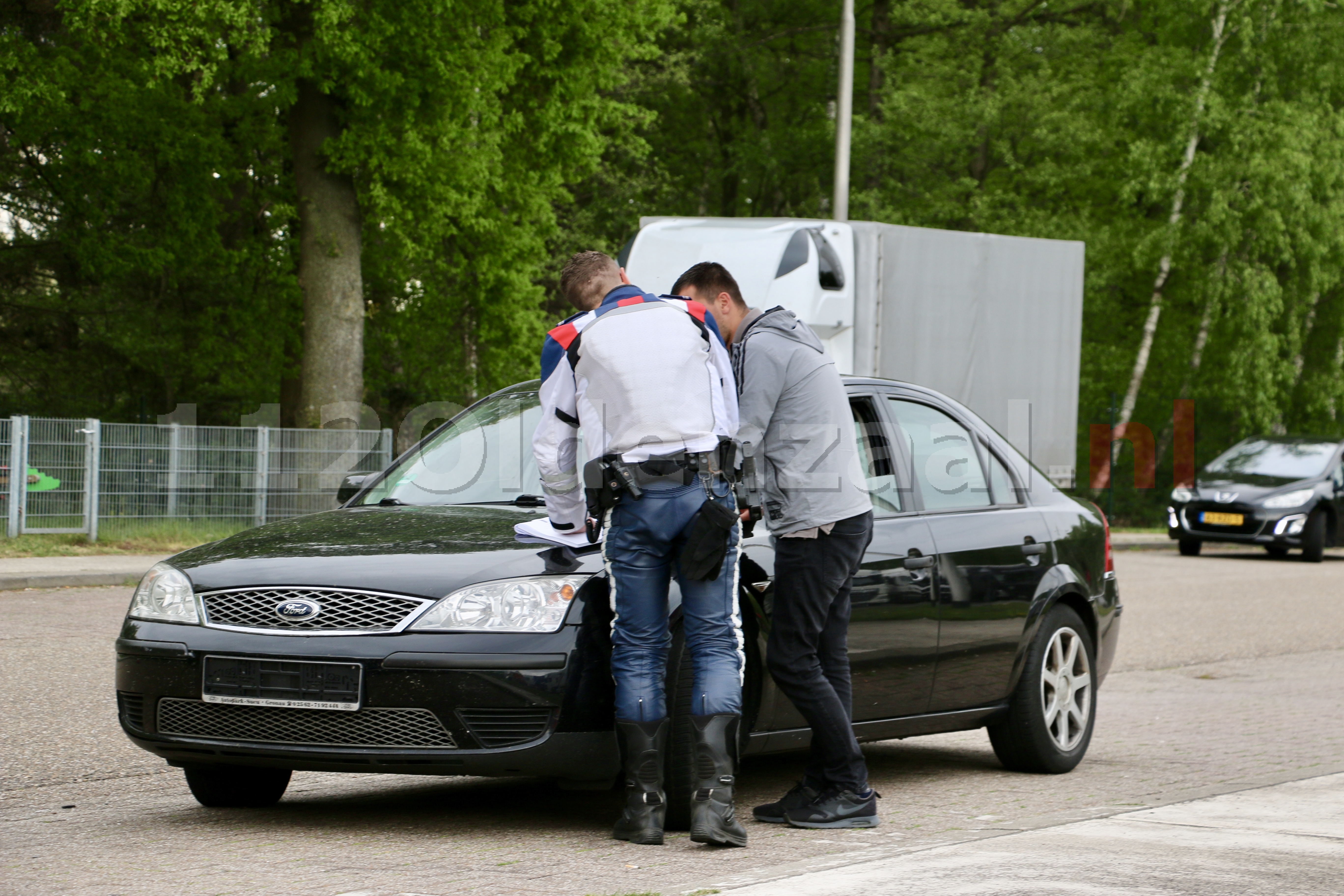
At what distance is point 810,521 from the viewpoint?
18.1 ft

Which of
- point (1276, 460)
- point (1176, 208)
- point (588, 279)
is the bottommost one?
point (1276, 460)

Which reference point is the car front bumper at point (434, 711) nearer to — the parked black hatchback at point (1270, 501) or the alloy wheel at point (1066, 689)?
the alloy wheel at point (1066, 689)

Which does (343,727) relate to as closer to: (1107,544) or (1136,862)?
(1136,862)

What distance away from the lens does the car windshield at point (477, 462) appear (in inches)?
246

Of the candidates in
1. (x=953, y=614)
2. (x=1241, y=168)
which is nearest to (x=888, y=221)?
(x=1241, y=168)

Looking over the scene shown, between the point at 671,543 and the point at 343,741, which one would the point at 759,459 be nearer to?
the point at 671,543

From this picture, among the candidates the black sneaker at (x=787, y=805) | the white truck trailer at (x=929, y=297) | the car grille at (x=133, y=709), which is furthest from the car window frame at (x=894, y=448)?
the white truck trailer at (x=929, y=297)

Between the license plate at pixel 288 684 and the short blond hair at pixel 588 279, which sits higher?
the short blond hair at pixel 588 279

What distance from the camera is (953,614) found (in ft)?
21.4

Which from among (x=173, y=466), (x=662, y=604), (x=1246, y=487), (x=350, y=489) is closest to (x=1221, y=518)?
(x=1246, y=487)

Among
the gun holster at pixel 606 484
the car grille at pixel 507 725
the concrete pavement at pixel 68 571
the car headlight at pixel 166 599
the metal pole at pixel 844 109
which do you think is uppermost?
the metal pole at pixel 844 109

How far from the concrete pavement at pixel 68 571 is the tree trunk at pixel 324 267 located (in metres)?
4.38

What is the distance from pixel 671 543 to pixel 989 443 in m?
2.47

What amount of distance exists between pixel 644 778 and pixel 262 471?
628 inches
